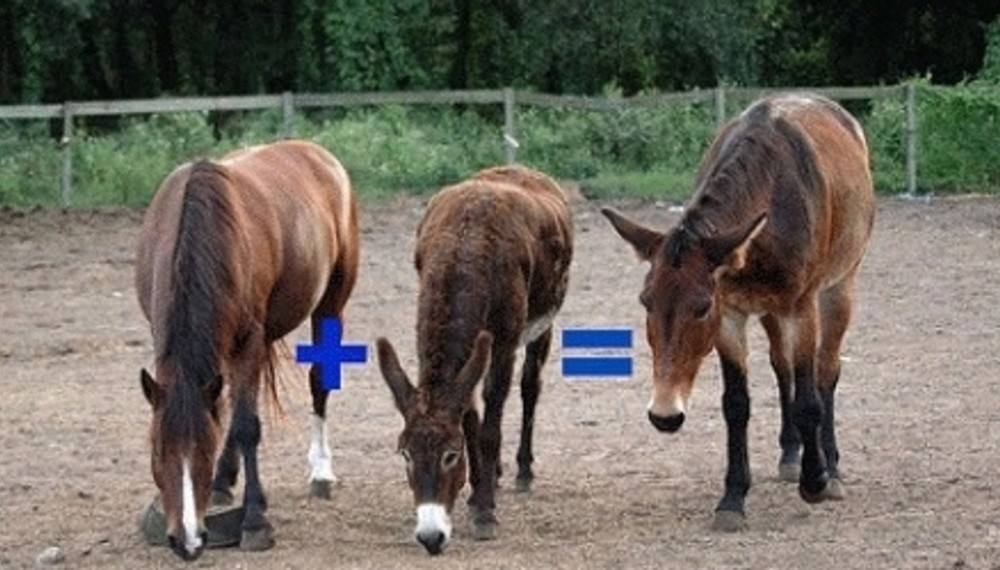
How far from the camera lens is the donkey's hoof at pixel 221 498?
31.3 feet

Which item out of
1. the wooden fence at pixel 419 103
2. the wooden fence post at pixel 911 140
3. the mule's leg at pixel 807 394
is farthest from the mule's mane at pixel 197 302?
the wooden fence post at pixel 911 140

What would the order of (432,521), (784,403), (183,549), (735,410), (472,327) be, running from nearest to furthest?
(183,549) → (432,521) → (472,327) → (735,410) → (784,403)

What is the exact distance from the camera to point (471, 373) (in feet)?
27.8

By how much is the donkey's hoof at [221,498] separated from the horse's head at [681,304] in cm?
217

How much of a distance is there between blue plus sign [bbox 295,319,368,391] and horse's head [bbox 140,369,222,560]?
211cm

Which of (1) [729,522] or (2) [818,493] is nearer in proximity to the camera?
(1) [729,522]

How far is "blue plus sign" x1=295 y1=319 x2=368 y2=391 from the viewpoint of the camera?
1016 cm

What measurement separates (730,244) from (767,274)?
23.1 inches

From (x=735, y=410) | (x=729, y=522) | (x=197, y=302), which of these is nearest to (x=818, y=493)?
(x=735, y=410)

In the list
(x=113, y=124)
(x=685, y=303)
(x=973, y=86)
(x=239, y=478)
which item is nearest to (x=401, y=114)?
(x=113, y=124)

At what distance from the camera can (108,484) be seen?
10.4m

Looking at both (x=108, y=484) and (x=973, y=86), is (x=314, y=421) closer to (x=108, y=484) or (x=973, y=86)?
(x=108, y=484)

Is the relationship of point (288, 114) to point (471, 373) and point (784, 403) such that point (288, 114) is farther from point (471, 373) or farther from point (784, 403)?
point (471, 373)

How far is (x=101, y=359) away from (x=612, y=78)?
2152cm
